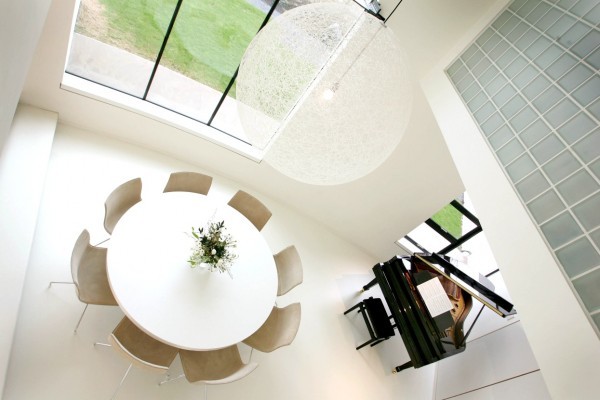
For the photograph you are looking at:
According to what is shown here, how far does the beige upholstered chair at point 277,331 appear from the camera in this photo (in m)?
3.05

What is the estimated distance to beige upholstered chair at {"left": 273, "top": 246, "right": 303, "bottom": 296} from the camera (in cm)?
358

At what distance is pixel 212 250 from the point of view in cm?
291

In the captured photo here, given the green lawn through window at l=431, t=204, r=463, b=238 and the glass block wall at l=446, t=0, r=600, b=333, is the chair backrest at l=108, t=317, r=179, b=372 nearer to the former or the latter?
the glass block wall at l=446, t=0, r=600, b=333

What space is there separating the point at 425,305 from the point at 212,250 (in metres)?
2.28

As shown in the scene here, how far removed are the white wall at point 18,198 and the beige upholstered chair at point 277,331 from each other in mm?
→ 1798

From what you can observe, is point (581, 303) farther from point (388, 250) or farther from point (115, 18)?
point (115, 18)

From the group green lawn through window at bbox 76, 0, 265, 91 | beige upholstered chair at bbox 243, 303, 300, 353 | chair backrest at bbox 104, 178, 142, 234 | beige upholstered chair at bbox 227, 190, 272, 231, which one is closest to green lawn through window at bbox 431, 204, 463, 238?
beige upholstered chair at bbox 227, 190, 272, 231

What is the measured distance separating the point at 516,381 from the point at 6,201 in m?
5.16

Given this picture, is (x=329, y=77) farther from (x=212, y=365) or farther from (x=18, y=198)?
(x=18, y=198)

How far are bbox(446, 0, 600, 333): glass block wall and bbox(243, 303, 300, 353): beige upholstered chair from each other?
6.78 ft

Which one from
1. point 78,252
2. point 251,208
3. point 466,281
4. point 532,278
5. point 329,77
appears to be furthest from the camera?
point 251,208

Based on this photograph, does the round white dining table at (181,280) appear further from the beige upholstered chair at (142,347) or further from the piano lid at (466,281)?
the piano lid at (466,281)

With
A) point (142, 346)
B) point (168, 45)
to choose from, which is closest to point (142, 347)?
point (142, 346)

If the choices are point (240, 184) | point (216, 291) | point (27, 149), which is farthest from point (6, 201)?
point (240, 184)
